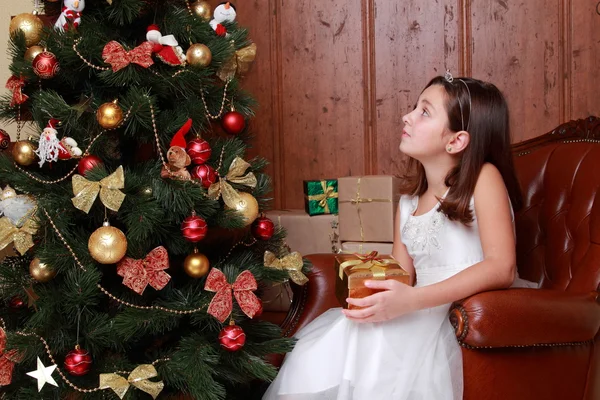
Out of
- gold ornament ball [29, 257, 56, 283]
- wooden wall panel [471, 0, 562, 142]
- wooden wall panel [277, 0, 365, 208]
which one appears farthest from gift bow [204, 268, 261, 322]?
wooden wall panel [471, 0, 562, 142]

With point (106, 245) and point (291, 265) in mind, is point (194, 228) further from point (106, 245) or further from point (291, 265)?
point (291, 265)

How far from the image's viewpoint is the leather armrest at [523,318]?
1.22m

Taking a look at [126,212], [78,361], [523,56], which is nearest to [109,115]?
[126,212]

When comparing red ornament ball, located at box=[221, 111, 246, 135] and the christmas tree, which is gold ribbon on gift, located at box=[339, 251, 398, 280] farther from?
red ornament ball, located at box=[221, 111, 246, 135]

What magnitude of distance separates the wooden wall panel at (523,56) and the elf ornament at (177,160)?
4.64 ft

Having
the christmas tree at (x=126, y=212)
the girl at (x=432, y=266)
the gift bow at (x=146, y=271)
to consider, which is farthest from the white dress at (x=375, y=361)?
the gift bow at (x=146, y=271)

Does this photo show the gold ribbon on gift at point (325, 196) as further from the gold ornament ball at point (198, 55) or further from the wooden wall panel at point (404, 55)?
the gold ornament ball at point (198, 55)

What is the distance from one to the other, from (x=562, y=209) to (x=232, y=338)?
94 cm

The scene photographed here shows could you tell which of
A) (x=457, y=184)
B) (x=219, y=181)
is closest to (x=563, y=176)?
(x=457, y=184)

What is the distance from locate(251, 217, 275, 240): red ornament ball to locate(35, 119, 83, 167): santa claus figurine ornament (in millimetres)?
491

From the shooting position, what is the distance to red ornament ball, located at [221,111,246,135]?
1638 millimetres

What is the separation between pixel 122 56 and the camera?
57.4 inches

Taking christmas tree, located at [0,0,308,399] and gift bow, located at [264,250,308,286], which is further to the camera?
gift bow, located at [264,250,308,286]

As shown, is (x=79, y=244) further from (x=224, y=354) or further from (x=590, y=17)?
(x=590, y=17)
